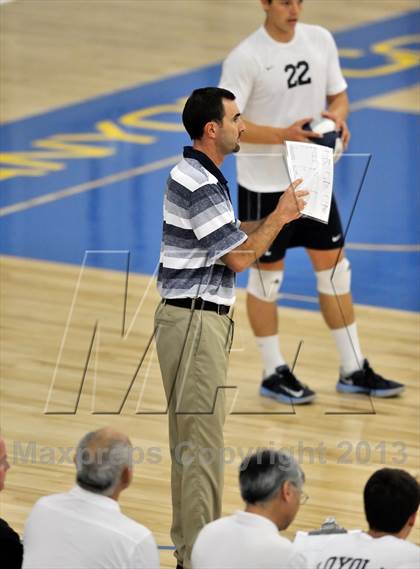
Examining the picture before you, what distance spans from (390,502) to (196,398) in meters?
1.46

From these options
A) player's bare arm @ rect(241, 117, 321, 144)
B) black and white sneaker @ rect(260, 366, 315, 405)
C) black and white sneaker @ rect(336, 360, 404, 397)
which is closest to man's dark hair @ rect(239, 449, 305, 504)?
player's bare arm @ rect(241, 117, 321, 144)

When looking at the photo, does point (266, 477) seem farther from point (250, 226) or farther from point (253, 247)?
point (250, 226)

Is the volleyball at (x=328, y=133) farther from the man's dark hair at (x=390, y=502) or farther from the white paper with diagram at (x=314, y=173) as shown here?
the man's dark hair at (x=390, y=502)

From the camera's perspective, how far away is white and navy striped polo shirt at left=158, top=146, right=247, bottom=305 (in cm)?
592

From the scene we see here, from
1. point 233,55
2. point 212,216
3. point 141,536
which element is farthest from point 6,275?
point 141,536

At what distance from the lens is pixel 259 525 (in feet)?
15.7

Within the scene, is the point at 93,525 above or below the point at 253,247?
below

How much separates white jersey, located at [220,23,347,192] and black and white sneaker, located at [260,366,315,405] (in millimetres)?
994

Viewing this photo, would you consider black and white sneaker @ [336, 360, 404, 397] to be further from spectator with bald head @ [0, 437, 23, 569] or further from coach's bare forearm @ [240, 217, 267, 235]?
spectator with bald head @ [0, 437, 23, 569]

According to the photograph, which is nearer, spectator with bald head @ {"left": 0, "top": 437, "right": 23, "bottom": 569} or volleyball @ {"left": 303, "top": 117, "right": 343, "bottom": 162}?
spectator with bald head @ {"left": 0, "top": 437, "right": 23, "bottom": 569}

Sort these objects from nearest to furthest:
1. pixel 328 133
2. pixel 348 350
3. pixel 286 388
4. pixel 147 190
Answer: pixel 328 133 < pixel 286 388 < pixel 348 350 < pixel 147 190

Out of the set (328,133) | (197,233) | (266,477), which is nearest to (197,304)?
(197,233)

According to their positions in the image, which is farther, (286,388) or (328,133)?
(286,388)

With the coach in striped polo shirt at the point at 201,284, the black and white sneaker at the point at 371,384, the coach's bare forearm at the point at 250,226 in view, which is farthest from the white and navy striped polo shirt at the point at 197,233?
the black and white sneaker at the point at 371,384
